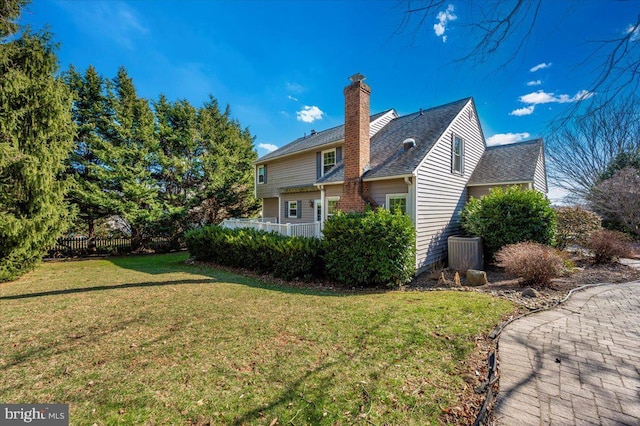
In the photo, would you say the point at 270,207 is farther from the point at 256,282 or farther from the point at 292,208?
the point at 256,282

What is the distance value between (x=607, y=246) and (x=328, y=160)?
38.1 feet

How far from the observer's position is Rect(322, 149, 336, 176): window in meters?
13.3

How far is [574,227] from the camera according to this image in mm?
10250

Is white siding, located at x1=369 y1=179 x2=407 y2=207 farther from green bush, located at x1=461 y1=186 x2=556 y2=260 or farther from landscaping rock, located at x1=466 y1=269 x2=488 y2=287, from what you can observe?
landscaping rock, located at x1=466 y1=269 x2=488 y2=287

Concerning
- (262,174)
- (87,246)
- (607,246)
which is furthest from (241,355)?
(87,246)

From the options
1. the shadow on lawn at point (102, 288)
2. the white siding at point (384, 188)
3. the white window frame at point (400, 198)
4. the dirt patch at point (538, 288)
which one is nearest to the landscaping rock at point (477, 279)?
the dirt patch at point (538, 288)

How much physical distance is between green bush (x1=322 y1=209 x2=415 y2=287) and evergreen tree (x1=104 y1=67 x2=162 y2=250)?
13286mm

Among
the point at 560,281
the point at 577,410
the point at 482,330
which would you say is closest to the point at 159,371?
the point at 577,410

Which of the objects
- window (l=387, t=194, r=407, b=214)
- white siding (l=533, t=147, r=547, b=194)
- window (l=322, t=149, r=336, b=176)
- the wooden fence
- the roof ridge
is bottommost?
the wooden fence

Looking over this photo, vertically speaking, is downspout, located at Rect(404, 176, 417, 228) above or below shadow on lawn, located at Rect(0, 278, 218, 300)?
above

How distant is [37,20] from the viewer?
27.1ft

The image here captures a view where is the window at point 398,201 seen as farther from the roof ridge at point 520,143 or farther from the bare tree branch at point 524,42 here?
the roof ridge at point 520,143

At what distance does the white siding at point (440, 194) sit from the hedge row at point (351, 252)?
64.6 inches

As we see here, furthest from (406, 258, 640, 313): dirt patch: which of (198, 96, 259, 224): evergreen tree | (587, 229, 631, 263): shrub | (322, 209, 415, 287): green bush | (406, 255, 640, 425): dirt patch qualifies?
(198, 96, 259, 224): evergreen tree
